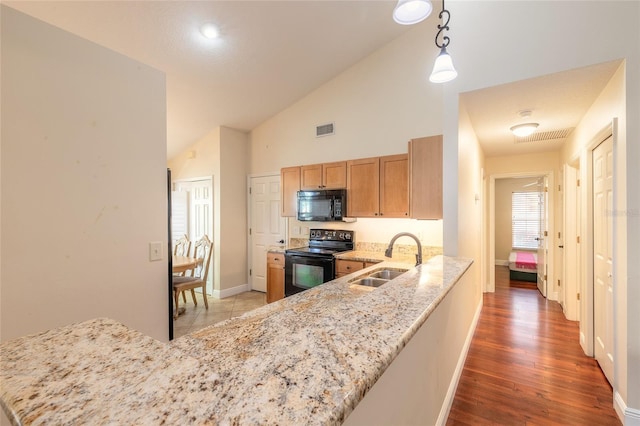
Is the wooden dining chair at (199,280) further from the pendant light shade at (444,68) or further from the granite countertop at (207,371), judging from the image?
the pendant light shade at (444,68)

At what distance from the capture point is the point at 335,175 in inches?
154

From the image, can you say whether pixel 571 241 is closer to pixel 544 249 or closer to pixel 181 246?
pixel 544 249

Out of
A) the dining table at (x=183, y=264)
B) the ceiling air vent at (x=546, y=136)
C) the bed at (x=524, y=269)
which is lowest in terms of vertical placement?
the bed at (x=524, y=269)

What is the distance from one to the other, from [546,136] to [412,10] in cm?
317

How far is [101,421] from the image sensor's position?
47cm

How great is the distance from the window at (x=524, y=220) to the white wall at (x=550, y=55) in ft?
19.2

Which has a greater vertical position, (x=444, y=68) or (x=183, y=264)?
(x=444, y=68)

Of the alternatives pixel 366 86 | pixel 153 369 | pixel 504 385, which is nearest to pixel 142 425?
pixel 153 369

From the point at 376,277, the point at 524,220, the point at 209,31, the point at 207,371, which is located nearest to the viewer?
the point at 207,371

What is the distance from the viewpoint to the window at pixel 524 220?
710cm

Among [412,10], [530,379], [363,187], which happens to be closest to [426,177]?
[363,187]

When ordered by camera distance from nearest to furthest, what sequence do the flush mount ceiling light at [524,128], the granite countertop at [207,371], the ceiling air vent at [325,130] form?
the granite countertop at [207,371], the flush mount ceiling light at [524,128], the ceiling air vent at [325,130]

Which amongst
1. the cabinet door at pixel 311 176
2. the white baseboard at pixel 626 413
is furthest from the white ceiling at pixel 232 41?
the white baseboard at pixel 626 413

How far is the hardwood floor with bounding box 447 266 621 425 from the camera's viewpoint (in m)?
2.03
